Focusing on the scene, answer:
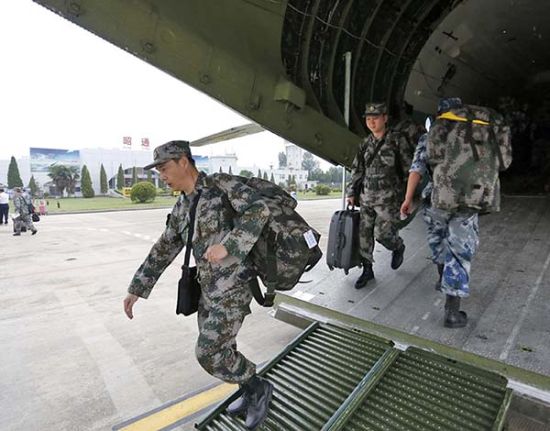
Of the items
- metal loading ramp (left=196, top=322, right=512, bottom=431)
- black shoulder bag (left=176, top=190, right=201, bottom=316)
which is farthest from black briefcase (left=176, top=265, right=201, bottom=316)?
metal loading ramp (left=196, top=322, right=512, bottom=431)

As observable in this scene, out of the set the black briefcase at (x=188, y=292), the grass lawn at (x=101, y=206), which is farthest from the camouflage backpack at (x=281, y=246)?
the grass lawn at (x=101, y=206)

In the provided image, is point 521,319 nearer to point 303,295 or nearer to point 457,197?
point 457,197

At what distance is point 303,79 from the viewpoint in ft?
13.0

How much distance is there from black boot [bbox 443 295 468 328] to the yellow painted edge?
1.51m

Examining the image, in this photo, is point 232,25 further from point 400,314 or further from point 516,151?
point 516,151

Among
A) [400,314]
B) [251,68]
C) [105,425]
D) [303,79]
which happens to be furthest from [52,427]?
[303,79]

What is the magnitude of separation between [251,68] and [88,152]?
45.4 metres

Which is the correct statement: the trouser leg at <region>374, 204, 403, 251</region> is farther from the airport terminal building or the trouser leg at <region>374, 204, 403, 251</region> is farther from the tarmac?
the airport terminal building

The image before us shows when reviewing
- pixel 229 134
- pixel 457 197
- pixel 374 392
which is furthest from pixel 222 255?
pixel 229 134

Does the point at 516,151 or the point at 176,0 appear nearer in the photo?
the point at 176,0

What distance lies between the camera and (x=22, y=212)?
10.9 meters

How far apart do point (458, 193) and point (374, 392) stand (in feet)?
4.17

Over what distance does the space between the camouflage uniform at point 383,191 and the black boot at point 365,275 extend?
6 cm

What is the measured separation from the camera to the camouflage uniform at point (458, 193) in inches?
96.7
